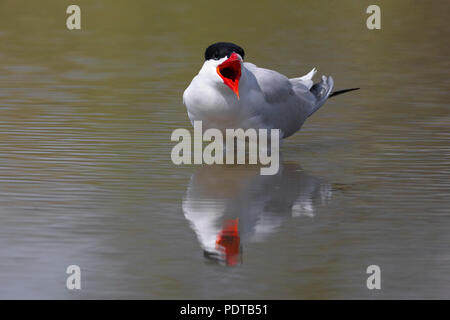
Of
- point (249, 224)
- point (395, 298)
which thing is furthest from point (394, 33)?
point (395, 298)

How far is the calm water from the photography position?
5.13 m

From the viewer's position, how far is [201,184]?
714 centimetres

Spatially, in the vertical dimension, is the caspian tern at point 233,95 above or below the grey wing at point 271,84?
below

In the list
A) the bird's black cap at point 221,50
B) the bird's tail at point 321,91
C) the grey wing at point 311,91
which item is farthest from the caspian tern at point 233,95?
the bird's tail at point 321,91

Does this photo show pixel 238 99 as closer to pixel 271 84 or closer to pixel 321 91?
pixel 271 84

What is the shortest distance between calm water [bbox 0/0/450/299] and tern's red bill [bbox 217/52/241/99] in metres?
0.61

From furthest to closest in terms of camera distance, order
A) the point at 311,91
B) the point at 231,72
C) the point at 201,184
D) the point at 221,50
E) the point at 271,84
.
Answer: the point at 311,91 → the point at 271,84 → the point at 231,72 → the point at 221,50 → the point at 201,184

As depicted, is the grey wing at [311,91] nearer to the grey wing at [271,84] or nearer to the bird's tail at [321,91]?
the bird's tail at [321,91]

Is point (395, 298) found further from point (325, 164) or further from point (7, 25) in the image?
point (7, 25)

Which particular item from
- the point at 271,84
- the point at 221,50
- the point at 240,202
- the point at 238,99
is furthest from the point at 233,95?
the point at 240,202

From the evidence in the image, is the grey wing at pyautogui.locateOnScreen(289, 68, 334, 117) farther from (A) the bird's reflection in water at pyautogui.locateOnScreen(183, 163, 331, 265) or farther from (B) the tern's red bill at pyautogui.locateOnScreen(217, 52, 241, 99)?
(B) the tern's red bill at pyautogui.locateOnScreen(217, 52, 241, 99)

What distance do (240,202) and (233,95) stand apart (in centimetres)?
116

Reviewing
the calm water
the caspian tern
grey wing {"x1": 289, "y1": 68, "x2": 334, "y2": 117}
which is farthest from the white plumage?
grey wing {"x1": 289, "y1": 68, "x2": 334, "y2": 117}

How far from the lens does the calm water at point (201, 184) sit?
5.13 meters
